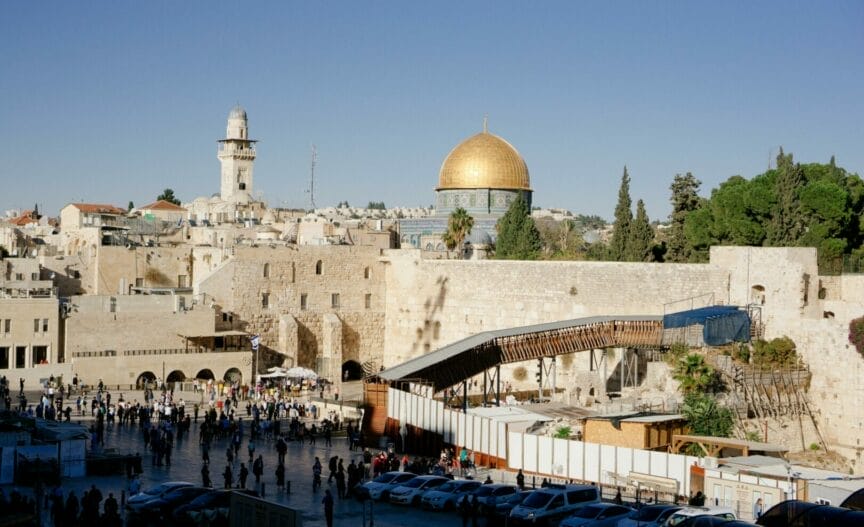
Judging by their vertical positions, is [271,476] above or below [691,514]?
below

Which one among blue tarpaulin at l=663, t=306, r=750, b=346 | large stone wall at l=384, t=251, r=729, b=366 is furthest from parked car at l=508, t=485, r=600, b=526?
large stone wall at l=384, t=251, r=729, b=366

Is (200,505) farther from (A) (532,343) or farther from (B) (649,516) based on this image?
(A) (532,343)

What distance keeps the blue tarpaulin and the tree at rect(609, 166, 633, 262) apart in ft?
26.7

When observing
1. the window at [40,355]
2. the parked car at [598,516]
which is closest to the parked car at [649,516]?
the parked car at [598,516]

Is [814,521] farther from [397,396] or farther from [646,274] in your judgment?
[646,274]

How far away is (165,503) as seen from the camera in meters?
16.3

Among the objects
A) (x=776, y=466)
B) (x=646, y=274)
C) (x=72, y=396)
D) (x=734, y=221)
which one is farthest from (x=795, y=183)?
(x=72, y=396)

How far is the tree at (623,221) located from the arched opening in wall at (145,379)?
48.9 ft

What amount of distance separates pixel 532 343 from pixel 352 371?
14104mm

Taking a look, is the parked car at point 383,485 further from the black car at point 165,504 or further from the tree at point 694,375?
the tree at point 694,375

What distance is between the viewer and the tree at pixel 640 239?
34.7 metres

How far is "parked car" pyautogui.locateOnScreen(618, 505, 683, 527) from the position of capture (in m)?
14.7

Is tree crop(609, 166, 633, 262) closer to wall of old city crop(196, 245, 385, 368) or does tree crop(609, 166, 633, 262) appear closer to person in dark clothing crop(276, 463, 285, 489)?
wall of old city crop(196, 245, 385, 368)

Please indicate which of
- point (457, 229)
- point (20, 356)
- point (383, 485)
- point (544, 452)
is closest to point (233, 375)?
point (20, 356)
